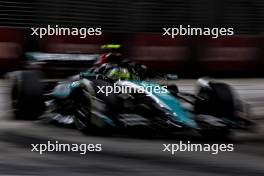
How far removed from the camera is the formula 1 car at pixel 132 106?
809 cm

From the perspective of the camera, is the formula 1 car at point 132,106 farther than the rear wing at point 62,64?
No

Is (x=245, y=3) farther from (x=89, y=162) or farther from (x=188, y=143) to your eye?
(x=89, y=162)

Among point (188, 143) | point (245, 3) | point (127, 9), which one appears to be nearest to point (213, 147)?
point (188, 143)

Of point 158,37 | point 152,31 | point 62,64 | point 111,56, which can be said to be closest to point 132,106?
point 111,56

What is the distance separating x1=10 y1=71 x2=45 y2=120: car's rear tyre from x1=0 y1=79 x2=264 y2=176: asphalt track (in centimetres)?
36

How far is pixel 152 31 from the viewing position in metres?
18.5

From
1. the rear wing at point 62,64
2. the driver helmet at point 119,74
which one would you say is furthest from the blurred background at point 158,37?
the driver helmet at point 119,74

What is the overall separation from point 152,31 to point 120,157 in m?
11.7

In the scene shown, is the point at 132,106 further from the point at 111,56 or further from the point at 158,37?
the point at 158,37

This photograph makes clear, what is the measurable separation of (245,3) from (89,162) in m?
13.8

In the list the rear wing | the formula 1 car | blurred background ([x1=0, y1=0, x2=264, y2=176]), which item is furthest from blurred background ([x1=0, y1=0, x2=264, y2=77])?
the formula 1 car

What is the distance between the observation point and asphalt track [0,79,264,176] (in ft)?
20.9

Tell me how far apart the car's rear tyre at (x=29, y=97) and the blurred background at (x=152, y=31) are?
7020mm

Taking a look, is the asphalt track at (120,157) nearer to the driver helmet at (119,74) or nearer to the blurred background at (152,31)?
the driver helmet at (119,74)
